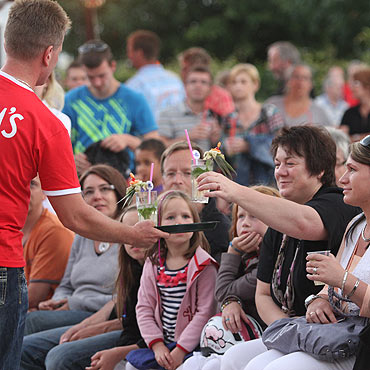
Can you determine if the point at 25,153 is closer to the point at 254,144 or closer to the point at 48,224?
the point at 48,224

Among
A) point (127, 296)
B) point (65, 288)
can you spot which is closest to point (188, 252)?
point (127, 296)

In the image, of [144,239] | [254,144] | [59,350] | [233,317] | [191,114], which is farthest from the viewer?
[191,114]

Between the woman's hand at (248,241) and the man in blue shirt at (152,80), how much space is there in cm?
479

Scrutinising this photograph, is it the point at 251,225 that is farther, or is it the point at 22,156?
the point at 251,225

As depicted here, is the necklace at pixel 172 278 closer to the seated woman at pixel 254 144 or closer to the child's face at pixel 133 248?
the child's face at pixel 133 248

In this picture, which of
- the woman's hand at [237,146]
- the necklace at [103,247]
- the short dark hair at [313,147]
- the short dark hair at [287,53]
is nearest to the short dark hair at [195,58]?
the short dark hair at [287,53]

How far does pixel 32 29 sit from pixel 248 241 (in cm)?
180

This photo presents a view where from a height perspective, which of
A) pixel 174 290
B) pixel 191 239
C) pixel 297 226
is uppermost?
pixel 297 226

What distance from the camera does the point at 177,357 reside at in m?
4.47

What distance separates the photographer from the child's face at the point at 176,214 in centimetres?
466

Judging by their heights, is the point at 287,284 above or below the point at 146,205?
below

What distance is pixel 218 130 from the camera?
25.7 ft

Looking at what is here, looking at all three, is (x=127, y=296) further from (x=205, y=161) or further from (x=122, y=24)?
(x=122, y=24)

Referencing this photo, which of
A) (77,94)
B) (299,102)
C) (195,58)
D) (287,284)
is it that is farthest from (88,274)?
(195,58)
